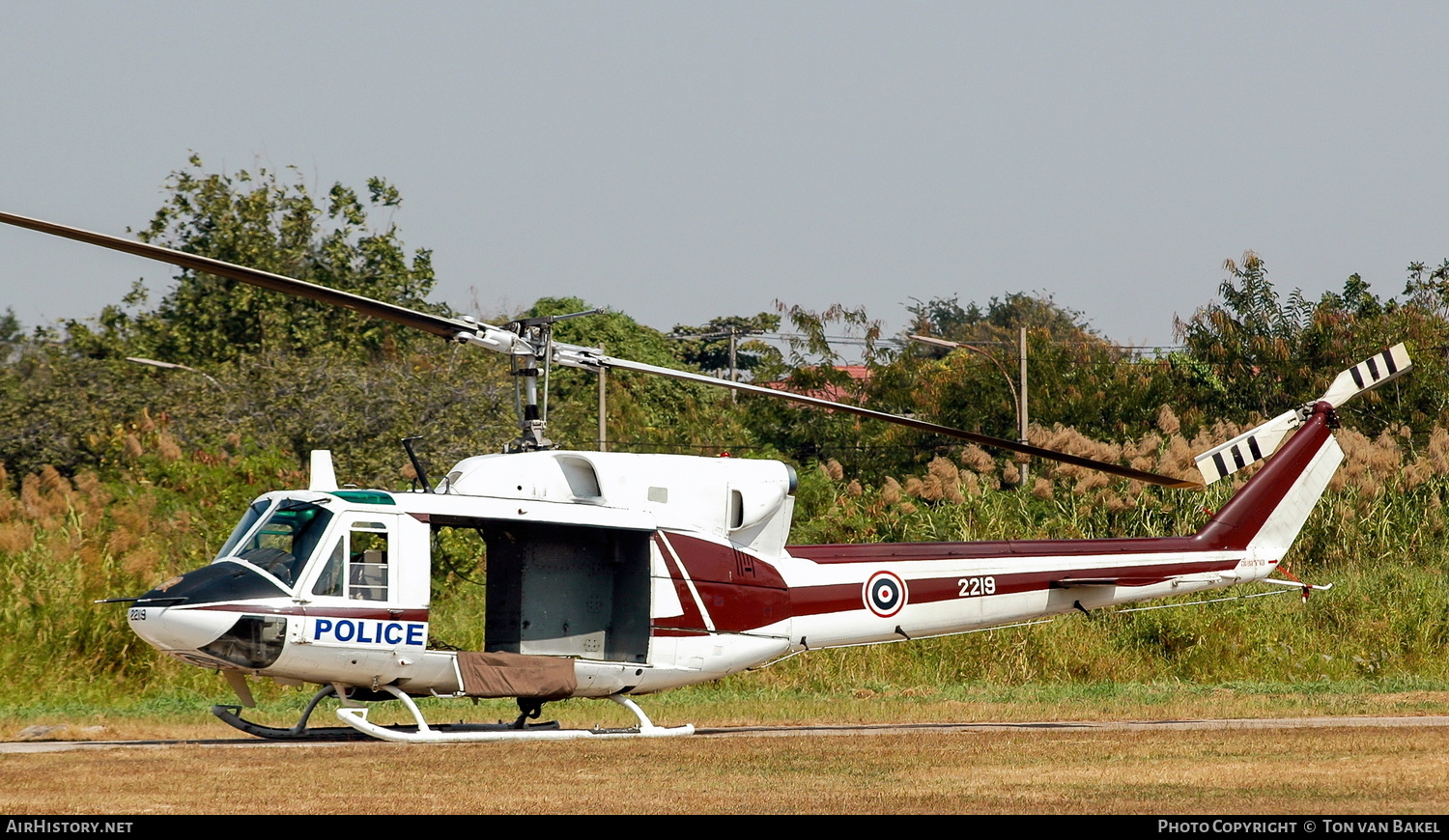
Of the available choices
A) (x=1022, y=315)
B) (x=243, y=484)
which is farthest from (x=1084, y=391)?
(x=1022, y=315)

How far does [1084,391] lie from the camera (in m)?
40.3

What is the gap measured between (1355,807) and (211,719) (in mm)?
11588

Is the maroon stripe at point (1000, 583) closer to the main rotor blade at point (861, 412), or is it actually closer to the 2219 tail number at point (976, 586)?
the 2219 tail number at point (976, 586)

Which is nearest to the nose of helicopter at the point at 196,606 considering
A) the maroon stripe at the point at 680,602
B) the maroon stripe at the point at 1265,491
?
the maroon stripe at the point at 680,602

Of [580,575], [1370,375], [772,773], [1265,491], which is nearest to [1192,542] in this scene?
[1265,491]

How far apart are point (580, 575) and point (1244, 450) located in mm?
7484

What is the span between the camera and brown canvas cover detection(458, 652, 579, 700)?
44.9 ft

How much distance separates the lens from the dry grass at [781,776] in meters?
9.56

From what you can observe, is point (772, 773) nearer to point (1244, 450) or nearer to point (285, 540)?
point (285, 540)

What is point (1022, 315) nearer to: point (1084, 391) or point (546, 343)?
point (1084, 391)

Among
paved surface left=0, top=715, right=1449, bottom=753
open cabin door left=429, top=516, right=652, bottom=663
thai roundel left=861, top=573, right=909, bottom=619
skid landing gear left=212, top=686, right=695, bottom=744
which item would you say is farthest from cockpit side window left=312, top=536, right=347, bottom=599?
thai roundel left=861, top=573, right=909, bottom=619

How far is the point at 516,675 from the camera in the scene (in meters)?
13.8

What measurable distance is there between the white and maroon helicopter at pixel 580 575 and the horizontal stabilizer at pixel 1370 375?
3cm

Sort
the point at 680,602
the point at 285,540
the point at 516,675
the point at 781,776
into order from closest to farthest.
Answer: the point at 781,776, the point at 285,540, the point at 516,675, the point at 680,602
